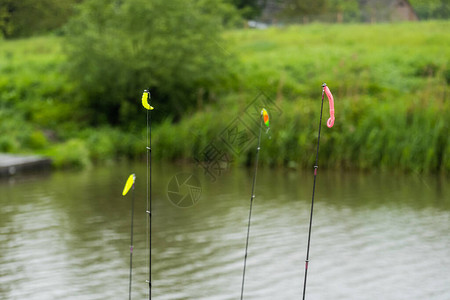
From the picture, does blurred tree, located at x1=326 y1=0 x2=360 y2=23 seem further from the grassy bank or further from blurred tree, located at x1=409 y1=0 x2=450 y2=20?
the grassy bank

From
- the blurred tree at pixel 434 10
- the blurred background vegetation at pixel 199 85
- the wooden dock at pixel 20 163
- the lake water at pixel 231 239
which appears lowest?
the wooden dock at pixel 20 163

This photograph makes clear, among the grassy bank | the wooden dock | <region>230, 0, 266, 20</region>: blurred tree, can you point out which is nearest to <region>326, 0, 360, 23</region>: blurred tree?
<region>230, 0, 266, 20</region>: blurred tree

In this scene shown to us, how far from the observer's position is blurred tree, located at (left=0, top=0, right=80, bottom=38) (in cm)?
2628

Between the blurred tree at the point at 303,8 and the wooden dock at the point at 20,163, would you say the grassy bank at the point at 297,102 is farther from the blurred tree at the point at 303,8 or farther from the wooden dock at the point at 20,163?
the blurred tree at the point at 303,8

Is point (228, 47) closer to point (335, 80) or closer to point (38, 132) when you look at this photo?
point (335, 80)

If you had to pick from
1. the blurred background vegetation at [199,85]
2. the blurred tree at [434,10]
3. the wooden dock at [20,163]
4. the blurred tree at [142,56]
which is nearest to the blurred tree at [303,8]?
the blurred tree at [434,10]

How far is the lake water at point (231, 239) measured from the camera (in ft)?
24.7

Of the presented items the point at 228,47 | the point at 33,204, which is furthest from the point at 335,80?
the point at 33,204

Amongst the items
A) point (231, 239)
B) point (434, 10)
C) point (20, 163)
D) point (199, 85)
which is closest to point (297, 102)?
point (199, 85)

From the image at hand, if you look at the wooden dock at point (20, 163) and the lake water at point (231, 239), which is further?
the wooden dock at point (20, 163)

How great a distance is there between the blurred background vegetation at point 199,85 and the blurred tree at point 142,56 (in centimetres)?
4

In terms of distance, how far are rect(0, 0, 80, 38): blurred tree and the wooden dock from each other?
384 inches

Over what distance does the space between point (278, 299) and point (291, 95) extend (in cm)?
1560

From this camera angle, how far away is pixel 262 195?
44.7 feet
